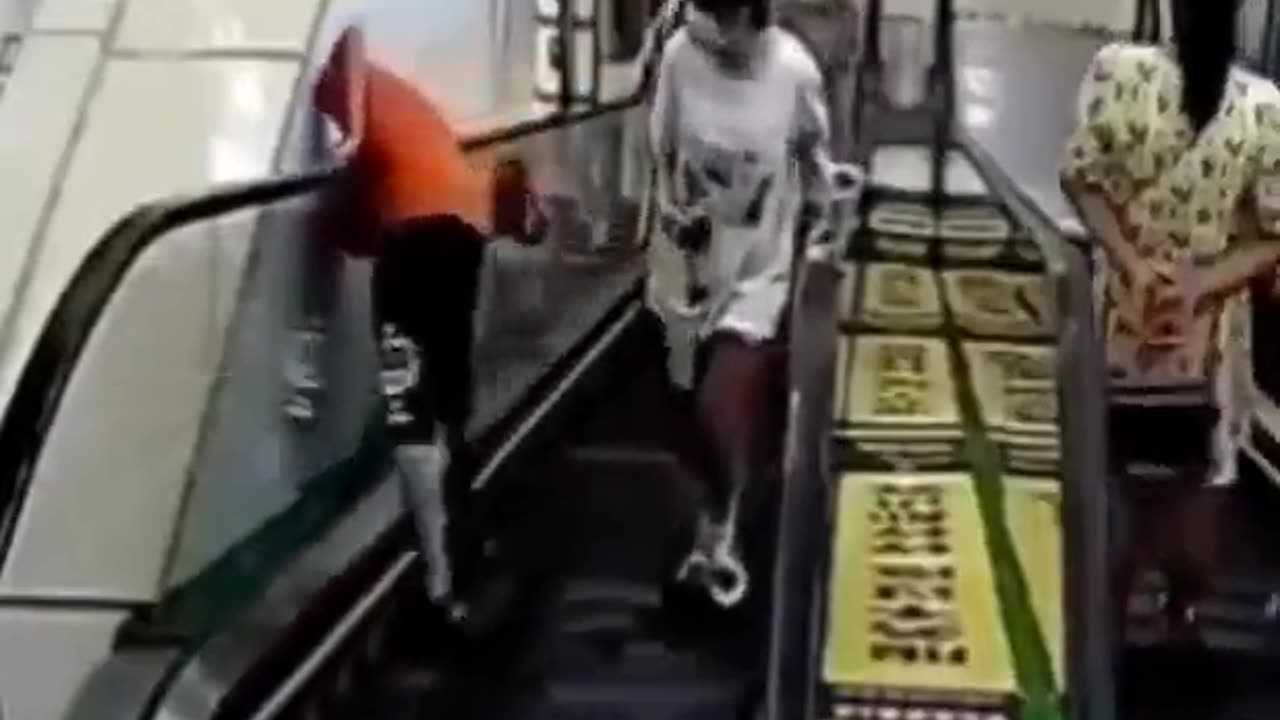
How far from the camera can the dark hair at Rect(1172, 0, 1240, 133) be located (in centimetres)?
527

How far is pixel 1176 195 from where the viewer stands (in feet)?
17.3

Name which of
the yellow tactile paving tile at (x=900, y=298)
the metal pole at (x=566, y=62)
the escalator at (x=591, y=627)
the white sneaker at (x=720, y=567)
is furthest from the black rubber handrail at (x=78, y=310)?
the metal pole at (x=566, y=62)

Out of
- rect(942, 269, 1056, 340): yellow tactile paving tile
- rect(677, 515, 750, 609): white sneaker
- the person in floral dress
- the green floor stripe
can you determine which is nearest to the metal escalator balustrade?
rect(677, 515, 750, 609): white sneaker

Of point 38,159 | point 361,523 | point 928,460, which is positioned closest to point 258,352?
point 361,523

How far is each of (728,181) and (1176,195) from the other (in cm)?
114

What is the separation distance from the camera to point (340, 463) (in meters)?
6.18

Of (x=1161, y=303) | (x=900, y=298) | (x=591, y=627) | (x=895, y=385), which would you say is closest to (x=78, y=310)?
(x=591, y=627)

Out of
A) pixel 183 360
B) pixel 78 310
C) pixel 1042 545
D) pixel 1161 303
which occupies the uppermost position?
pixel 78 310

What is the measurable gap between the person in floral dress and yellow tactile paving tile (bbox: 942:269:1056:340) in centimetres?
180

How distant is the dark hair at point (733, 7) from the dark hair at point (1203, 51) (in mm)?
991

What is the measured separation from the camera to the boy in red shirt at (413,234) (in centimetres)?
527

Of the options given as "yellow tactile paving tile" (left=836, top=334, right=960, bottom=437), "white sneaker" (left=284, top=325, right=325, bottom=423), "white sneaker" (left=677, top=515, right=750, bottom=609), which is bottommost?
"white sneaker" (left=677, top=515, right=750, bottom=609)

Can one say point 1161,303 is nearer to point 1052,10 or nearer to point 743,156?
point 743,156

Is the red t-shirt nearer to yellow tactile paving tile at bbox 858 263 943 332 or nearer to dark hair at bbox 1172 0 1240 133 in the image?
dark hair at bbox 1172 0 1240 133
